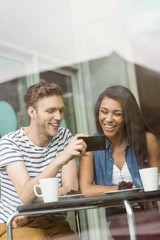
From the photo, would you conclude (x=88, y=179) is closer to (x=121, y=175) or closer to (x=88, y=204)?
(x=121, y=175)

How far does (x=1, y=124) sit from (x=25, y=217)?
1.69 ft

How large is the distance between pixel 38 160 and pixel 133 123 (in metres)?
0.40

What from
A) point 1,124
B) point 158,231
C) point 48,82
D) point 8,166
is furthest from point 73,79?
point 158,231

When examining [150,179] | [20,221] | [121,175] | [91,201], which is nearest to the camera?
[91,201]

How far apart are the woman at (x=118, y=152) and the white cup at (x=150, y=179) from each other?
22cm

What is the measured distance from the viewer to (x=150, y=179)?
90.0 inches

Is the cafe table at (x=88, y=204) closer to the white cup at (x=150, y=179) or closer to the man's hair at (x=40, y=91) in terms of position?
the white cup at (x=150, y=179)

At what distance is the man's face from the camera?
101 inches

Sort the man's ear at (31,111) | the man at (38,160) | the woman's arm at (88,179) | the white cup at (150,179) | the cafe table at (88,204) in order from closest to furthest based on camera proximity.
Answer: the cafe table at (88,204) → the white cup at (150,179) → the man at (38,160) → the woman's arm at (88,179) → the man's ear at (31,111)

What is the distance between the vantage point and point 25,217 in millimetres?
2406

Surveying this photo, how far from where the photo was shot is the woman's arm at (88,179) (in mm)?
2518

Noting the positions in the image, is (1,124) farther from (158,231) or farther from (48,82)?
(158,231)

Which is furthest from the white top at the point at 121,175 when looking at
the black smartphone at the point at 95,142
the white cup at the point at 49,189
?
the white cup at the point at 49,189

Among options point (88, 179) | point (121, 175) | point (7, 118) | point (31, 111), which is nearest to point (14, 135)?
point (31, 111)
